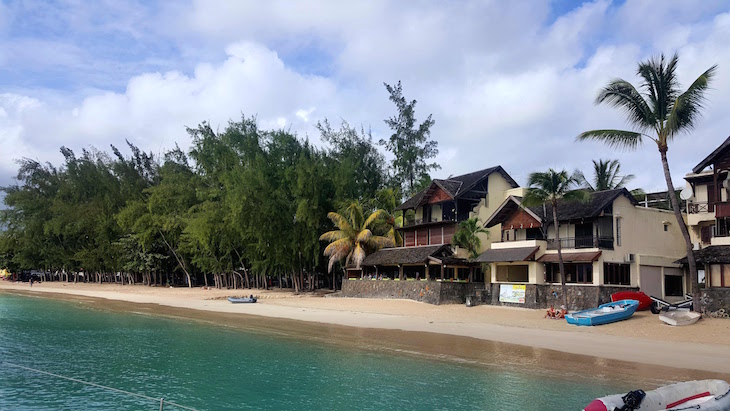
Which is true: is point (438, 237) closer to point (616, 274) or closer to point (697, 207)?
point (616, 274)

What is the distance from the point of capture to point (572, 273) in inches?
1383

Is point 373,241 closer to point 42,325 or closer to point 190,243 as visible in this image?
point 190,243

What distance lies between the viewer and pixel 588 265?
33969 millimetres

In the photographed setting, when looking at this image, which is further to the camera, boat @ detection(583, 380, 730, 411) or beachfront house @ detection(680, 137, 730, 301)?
beachfront house @ detection(680, 137, 730, 301)

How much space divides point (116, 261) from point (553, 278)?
54.5 m

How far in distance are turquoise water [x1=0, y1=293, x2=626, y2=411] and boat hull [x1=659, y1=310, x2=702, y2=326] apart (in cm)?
1093

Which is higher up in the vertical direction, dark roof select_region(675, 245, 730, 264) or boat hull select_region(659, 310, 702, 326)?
dark roof select_region(675, 245, 730, 264)

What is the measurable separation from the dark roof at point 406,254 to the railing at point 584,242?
7.83 m

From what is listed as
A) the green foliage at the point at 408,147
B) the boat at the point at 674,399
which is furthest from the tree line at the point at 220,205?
the boat at the point at 674,399

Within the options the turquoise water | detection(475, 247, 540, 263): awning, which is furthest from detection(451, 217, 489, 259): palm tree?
the turquoise water

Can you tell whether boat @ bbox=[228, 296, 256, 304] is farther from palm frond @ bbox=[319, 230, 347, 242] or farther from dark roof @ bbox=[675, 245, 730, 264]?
Answer: dark roof @ bbox=[675, 245, 730, 264]

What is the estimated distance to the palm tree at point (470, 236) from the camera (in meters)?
40.4

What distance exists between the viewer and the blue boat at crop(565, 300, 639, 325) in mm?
28031

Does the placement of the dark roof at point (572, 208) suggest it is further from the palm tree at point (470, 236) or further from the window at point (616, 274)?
the window at point (616, 274)
